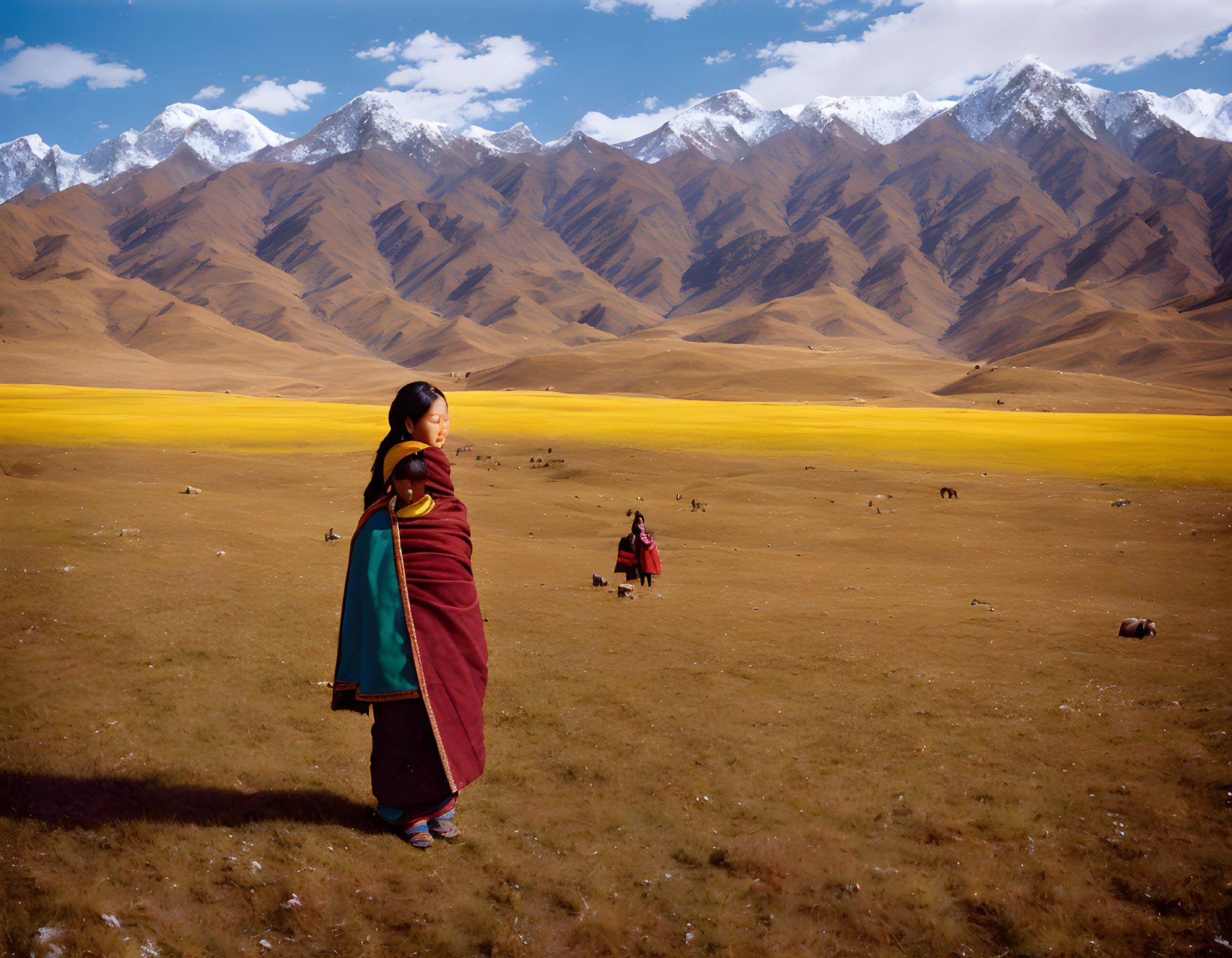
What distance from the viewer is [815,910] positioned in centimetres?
500

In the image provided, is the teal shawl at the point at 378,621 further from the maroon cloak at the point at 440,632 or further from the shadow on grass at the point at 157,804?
the shadow on grass at the point at 157,804

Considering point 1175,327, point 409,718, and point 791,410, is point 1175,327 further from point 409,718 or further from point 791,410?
point 409,718

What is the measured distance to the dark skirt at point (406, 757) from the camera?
210 inches

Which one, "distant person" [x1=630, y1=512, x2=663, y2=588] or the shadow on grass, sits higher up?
"distant person" [x1=630, y1=512, x2=663, y2=588]

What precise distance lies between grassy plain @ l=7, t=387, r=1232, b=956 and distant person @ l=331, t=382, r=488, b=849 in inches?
19.9

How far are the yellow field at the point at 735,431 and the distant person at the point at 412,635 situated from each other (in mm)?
28228

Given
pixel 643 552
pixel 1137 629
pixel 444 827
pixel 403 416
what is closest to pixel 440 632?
pixel 444 827

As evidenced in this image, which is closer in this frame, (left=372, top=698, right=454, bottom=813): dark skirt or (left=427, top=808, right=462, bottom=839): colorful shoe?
(left=372, top=698, right=454, bottom=813): dark skirt

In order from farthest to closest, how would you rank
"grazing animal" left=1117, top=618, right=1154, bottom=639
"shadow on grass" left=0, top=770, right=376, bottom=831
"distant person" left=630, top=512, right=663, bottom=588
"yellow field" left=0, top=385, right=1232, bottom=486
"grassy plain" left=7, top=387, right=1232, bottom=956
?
1. "yellow field" left=0, top=385, right=1232, bottom=486
2. "distant person" left=630, top=512, right=663, bottom=588
3. "grazing animal" left=1117, top=618, right=1154, bottom=639
4. "shadow on grass" left=0, top=770, right=376, bottom=831
5. "grassy plain" left=7, top=387, right=1232, bottom=956

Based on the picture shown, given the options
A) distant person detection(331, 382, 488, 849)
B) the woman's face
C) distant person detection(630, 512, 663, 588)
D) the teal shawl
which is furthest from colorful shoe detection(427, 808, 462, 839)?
distant person detection(630, 512, 663, 588)

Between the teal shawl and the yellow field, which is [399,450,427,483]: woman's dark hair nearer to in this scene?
the teal shawl

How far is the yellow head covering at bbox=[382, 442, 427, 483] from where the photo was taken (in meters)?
5.41

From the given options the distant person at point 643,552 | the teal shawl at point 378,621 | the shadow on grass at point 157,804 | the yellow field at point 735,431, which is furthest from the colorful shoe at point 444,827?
the yellow field at point 735,431

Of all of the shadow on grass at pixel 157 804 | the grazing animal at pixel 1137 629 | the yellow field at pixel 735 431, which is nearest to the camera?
the shadow on grass at pixel 157 804
